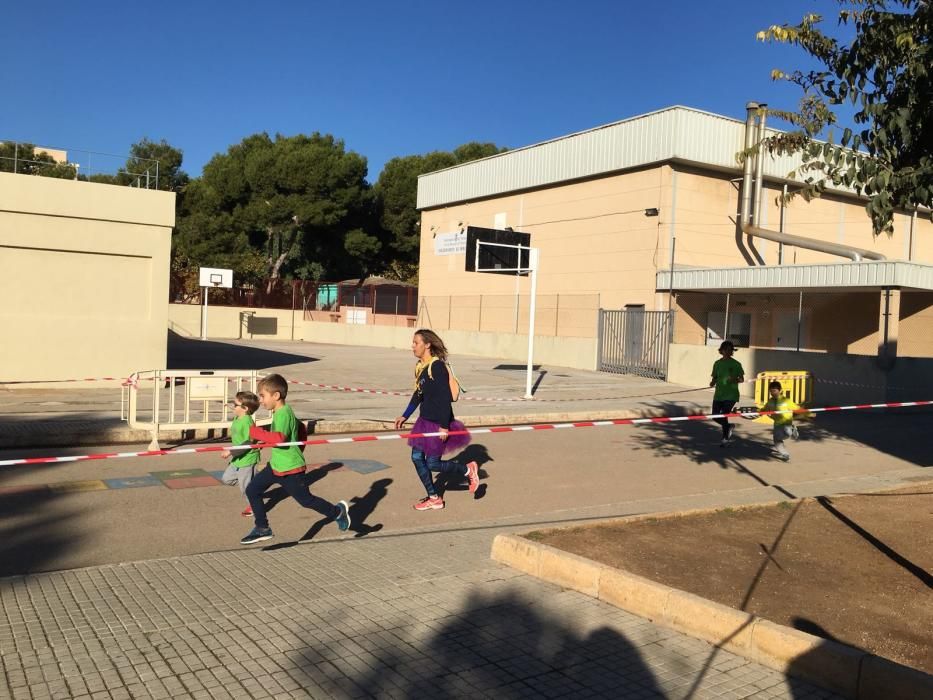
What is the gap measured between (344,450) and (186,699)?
7.23m

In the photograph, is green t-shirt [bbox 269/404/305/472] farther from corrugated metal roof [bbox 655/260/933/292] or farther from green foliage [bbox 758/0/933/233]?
corrugated metal roof [bbox 655/260/933/292]

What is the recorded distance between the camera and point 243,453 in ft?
23.5

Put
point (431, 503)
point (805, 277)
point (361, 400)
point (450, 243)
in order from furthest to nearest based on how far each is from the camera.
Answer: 1. point (450, 243)
2. point (805, 277)
3. point (361, 400)
4. point (431, 503)

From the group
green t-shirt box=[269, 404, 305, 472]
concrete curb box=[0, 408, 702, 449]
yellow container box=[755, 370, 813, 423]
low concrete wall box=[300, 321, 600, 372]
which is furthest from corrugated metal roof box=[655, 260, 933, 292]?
green t-shirt box=[269, 404, 305, 472]

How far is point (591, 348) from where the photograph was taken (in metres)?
29.4

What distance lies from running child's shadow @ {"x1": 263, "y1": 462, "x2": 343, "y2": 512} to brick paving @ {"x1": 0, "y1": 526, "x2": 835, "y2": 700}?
199cm

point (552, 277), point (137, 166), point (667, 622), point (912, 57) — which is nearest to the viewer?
point (667, 622)

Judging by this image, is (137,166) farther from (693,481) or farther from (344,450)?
(693,481)

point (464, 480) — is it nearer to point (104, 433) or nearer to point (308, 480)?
point (308, 480)

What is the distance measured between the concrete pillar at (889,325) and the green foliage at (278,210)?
40310 millimetres

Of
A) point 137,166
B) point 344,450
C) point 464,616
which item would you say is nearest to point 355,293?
point 137,166

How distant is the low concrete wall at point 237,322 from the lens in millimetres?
48344

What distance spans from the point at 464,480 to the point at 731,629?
5.04 meters

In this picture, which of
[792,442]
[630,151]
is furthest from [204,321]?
[792,442]
